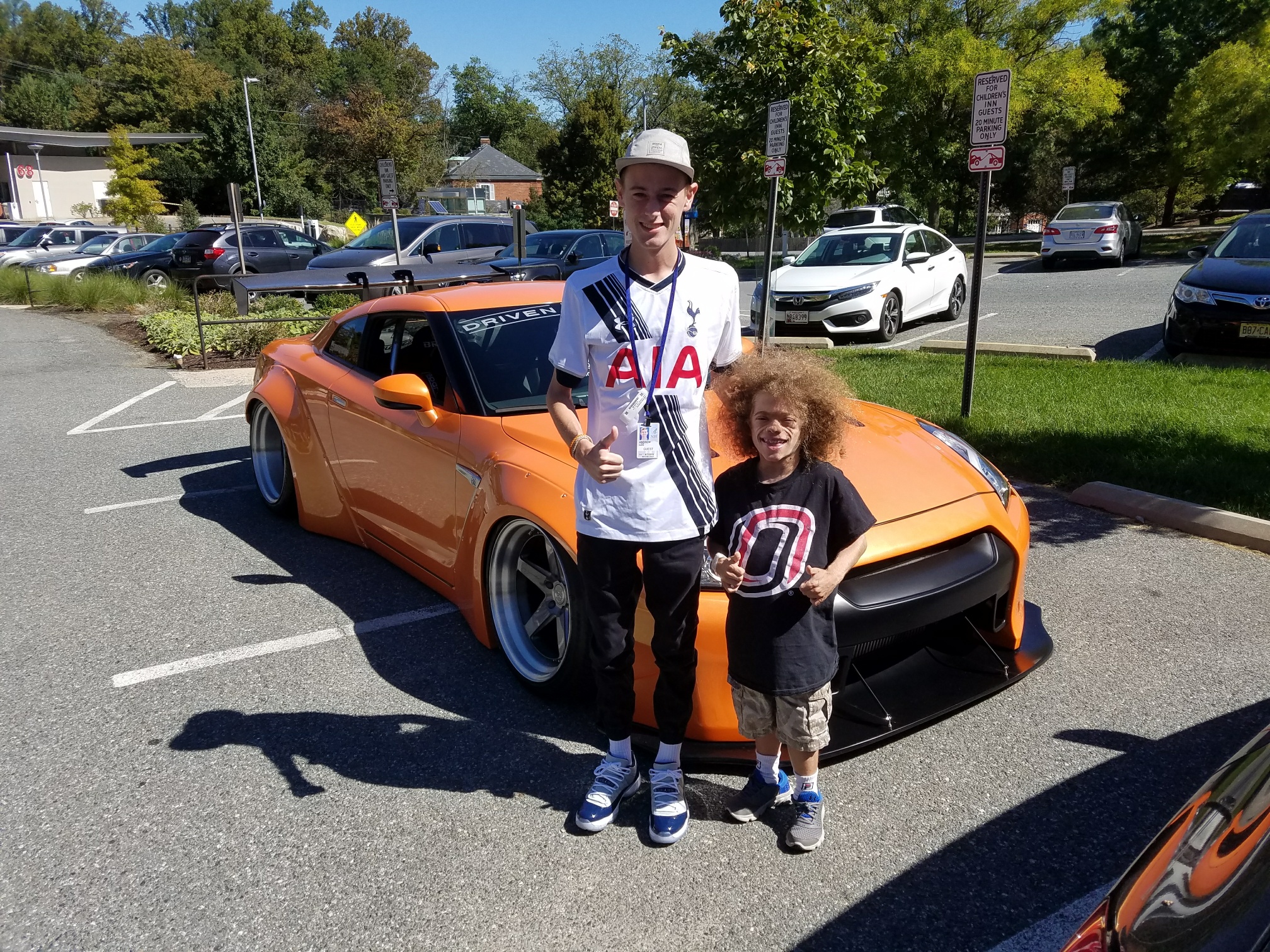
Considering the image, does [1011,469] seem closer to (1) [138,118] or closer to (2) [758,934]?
(2) [758,934]

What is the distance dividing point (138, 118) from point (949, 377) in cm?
7430

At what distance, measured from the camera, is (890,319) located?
12.1 metres

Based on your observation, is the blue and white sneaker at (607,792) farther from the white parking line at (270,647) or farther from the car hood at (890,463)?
the white parking line at (270,647)

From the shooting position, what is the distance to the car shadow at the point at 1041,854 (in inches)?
89.8

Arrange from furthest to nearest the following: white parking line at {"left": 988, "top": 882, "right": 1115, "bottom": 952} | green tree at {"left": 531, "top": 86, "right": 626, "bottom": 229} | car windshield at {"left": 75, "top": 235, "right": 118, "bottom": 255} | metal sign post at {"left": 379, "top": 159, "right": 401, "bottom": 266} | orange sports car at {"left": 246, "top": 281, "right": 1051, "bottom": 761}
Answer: green tree at {"left": 531, "top": 86, "right": 626, "bottom": 229}
car windshield at {"left": 75, "top": 235, "right": 118, "bottom": 255}
metal sign post at {"left": 379, "top": 159, "right": 401, "bottom": 266}
orange sports car at {"left": 246, "top": 281, "right": 1051, "bottom": 761}
white parking line at {"left": 988, "top": 882, "right": 1115, "bottom": 952}

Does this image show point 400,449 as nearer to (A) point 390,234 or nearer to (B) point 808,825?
(B) point 808,825

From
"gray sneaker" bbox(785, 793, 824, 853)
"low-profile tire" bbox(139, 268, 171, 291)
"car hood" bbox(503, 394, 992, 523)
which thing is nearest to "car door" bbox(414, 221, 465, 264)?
"low-profile tire" bbox(139, 268, 171, 291)

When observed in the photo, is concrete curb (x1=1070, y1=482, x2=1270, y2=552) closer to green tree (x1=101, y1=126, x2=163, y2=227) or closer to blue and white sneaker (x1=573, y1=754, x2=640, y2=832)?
blue and white sneaker (x1=573, y1=754, x2=640, y2=832)

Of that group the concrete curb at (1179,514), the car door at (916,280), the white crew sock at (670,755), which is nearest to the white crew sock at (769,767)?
the white crew sock at (670,755)

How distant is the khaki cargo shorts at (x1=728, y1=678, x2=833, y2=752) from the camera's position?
8.22ft

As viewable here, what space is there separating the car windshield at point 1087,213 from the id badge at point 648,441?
870 inches

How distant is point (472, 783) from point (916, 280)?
11234mm

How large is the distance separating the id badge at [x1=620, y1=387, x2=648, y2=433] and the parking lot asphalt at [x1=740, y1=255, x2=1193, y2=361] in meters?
8.69

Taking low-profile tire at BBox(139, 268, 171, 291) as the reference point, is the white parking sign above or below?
above
